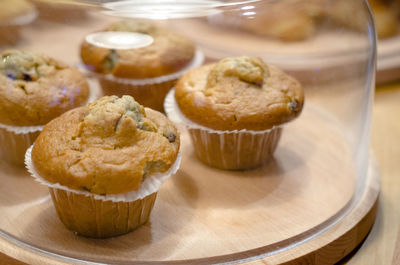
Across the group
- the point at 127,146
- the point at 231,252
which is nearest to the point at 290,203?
the point at 231,252

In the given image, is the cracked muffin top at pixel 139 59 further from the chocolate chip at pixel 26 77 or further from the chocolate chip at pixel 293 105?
the chocolate chip at pixel 293 105

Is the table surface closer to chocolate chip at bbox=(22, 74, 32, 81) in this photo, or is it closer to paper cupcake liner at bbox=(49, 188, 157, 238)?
paper cupcake liner at bbox=(49, 188, 157, 238)

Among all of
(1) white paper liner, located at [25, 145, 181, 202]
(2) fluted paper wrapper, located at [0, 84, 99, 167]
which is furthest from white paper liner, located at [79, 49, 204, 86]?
(1) white paper liner, located at [25, 145, 181, 202]

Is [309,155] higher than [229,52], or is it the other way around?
[229,52]

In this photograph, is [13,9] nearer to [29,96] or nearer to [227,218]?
[29,96]

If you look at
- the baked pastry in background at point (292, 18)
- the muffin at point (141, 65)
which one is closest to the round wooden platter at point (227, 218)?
the muffin at point (141, 65)

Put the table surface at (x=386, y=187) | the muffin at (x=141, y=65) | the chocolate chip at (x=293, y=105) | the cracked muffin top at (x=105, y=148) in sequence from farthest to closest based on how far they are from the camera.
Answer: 1. the muffin at (x=141, y=65)
2. the chocolate chip at (x=293, y=105)
3. the table surface at (x=386, y=187)
4. the cracked muffin top at (x=105, y=148)

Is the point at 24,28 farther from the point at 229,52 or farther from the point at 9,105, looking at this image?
the point at 229,52
